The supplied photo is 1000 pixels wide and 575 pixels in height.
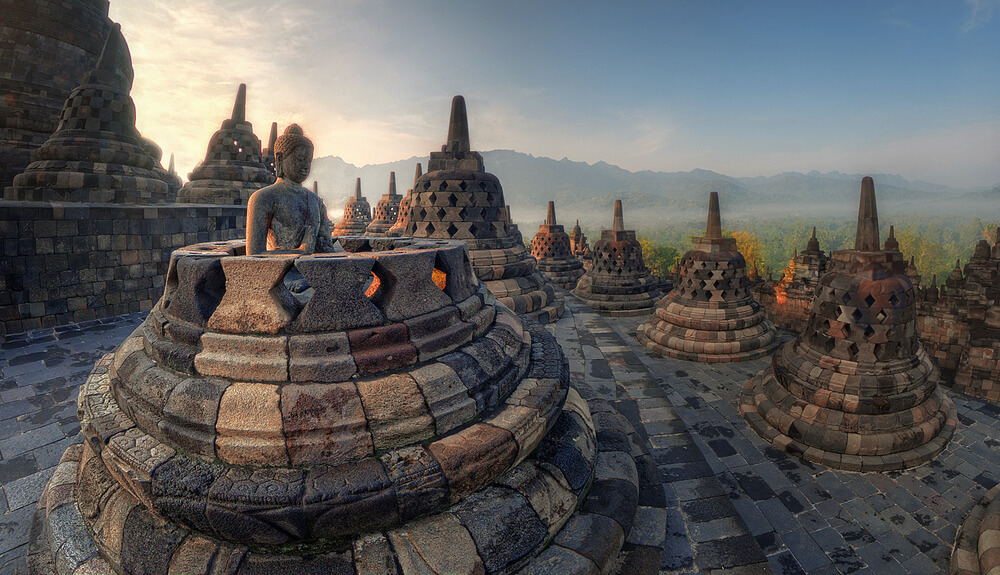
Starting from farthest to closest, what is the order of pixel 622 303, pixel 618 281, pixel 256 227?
pixel 618 281
pixel 622 303
pixel 256 227

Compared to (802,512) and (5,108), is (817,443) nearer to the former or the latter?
(802,512)

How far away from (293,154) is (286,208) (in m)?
0.41

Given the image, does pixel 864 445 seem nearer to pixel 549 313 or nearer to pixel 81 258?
pixel 549 313

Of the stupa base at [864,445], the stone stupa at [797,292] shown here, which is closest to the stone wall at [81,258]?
the stupa base at [864,445]

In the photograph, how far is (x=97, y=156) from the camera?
29.2 feet

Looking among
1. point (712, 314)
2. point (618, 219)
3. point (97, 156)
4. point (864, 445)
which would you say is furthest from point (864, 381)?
point (97, 156)

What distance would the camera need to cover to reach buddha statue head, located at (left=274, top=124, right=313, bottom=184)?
124 inches

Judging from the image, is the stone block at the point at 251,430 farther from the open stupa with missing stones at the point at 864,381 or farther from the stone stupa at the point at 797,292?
the stone stupa at the point at 797,292

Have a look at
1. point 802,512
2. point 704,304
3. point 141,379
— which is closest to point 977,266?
point 704,304

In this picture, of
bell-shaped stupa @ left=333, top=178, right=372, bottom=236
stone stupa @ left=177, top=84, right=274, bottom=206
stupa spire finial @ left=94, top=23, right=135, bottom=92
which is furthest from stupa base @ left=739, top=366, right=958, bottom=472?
bell-shaped stupa @ left=333, top=178, right=372, bottom=236

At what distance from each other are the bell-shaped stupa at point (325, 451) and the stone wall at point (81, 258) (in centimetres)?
626

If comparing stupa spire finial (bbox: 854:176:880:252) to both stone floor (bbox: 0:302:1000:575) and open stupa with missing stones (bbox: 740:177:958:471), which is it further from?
stone floor (bbox: 0:302:1000:575)

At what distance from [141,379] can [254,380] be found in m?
0.82

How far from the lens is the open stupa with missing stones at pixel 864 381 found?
5.61m
